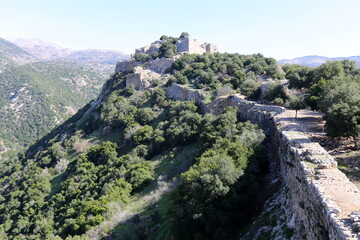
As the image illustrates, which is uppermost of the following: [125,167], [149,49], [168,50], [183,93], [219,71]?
[149,49]

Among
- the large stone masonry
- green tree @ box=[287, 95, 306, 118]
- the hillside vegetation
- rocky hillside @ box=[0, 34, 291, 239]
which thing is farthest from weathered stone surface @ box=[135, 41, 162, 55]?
the large stone masonry

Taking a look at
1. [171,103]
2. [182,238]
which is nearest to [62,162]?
[171,103]

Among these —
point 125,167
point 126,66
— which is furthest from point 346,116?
point 126,66

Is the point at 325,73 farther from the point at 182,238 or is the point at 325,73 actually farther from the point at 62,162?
the point at 62,162

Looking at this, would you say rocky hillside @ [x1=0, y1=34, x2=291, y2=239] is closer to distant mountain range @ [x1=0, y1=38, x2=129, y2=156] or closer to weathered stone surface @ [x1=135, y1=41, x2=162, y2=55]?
weathered stone surface @ [x1=135, y1=41, x2=162, y2=55]

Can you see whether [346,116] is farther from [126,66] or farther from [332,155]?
[126,66]

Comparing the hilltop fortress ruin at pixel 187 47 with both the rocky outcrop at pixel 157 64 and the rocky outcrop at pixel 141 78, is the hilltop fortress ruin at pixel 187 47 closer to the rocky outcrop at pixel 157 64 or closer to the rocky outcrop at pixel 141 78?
the rocky outcrop at pixel 157 64

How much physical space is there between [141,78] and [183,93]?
13646mm

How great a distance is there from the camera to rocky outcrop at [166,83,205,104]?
3608cm

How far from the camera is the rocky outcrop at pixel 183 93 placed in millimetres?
36078

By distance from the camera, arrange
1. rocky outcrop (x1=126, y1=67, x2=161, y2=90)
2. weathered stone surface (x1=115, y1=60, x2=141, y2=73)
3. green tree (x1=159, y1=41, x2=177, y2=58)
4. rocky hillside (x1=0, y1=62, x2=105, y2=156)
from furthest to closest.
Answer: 1. rocky hillside (x1=0, y1=62, x2=105, y2=156)
2. weathered stone surface (x1=115, y1=60, x2=141, y2=73)
3. green tree (x1=159, y1=41, x2=177, y2=58)
4. rocky outcrop (x1=126, y1=67, x2=161, y2=90)

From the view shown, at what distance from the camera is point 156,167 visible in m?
26.9

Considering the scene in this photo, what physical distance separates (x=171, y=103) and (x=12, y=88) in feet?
444

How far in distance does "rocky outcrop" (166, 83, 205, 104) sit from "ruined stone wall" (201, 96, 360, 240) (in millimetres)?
23054
